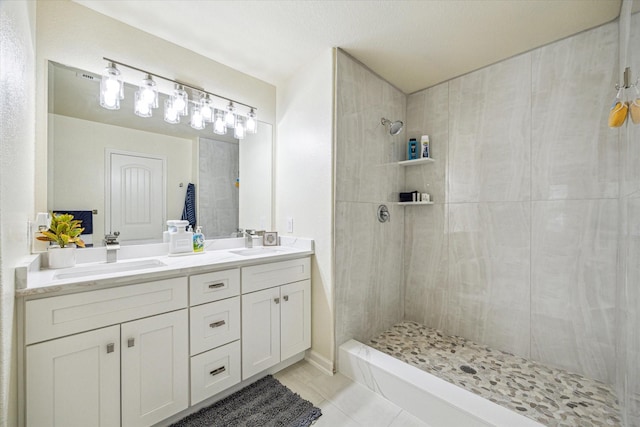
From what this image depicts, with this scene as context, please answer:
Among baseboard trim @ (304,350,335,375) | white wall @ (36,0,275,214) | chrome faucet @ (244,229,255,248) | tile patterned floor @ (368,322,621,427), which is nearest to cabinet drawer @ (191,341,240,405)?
baseboard trim @ (304,350,335,375)

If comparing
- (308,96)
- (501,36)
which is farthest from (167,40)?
(501,36)

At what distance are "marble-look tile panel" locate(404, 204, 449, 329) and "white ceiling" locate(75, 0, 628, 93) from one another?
132 centimetres

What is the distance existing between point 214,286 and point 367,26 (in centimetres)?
197

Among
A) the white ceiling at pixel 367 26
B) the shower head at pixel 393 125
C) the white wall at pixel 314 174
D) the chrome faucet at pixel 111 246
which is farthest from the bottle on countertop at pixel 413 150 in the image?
the chrome faucet at pixel 111 246

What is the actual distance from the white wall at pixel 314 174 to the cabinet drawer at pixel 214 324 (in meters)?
0.69

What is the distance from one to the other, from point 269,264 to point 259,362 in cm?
67

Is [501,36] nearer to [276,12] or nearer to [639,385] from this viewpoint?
[276,12]

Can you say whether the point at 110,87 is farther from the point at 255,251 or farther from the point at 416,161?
the point at 416,161

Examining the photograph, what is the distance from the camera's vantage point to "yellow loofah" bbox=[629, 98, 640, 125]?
1.03 metres

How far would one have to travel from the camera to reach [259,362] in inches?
71.1

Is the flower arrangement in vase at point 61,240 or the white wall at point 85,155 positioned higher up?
the white wall at point 85,155

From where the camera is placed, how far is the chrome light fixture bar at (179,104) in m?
1.67

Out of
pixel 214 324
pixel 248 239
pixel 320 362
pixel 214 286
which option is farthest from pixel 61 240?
pixel 320 362

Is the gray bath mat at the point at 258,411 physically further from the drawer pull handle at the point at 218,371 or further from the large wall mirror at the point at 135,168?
the large wall mirror at the point at 135,168
